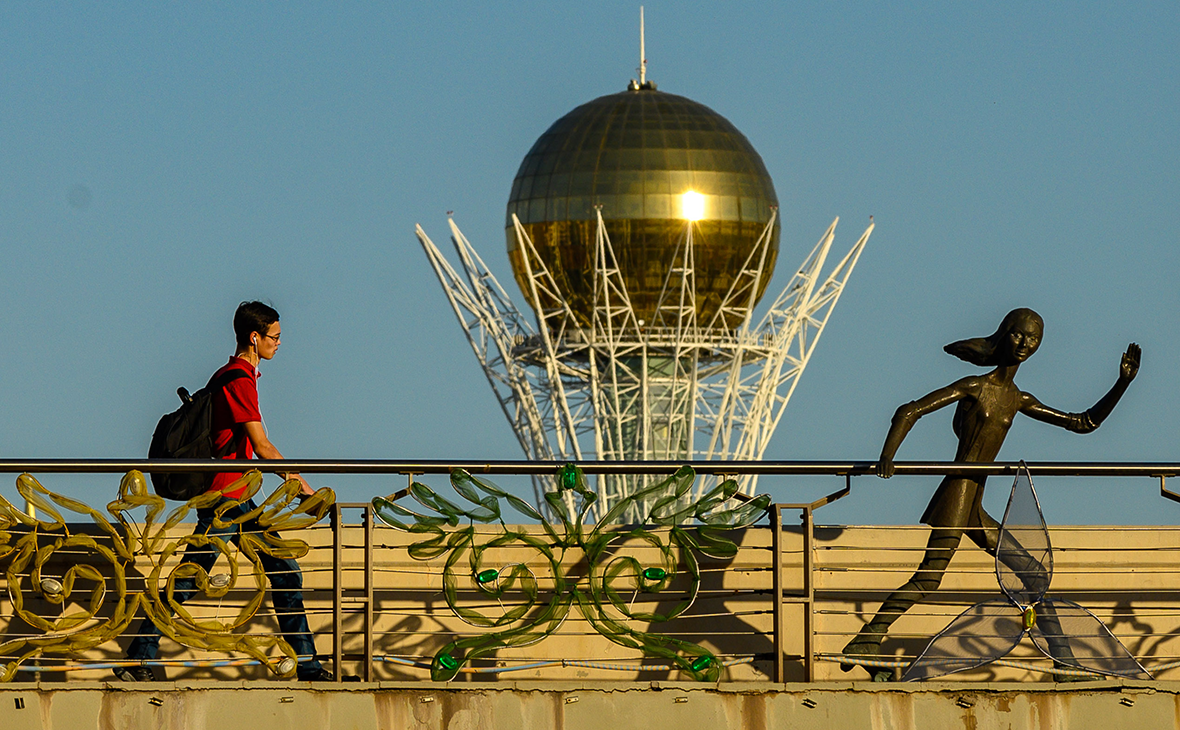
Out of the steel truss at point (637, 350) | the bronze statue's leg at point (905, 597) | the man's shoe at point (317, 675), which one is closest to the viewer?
the man's shoe at point (317, 675)

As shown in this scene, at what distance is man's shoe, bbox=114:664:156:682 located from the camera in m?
9.62

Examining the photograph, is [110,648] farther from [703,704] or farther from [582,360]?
[582,360]

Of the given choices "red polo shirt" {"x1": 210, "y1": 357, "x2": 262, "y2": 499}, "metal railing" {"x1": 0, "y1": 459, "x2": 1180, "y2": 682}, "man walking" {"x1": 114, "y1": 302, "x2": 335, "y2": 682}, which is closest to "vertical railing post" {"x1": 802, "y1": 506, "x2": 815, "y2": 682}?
"metal railing" {"x1": 0, "y1": 459, "x2": 1180, "y2": 682}

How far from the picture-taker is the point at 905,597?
10.2 metres

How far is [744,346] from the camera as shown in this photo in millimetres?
53844

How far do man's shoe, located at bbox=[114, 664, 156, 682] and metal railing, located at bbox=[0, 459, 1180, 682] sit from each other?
0.48 ft

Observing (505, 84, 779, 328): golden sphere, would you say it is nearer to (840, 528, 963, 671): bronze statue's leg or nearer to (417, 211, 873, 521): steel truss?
(417, 211, 873, 521): steel truss

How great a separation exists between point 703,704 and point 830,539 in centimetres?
186

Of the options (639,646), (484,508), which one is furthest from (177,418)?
(639,646)

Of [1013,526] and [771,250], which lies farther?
[771,250]

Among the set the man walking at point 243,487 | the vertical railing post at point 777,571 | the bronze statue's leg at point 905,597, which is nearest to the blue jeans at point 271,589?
the man walking at point 243,487

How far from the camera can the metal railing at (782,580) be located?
9.32 metres

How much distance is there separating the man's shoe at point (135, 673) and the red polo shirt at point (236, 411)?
0.75 metres

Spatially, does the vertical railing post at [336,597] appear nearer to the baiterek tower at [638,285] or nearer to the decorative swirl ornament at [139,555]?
the decorative swirl ornament at [139,555]
